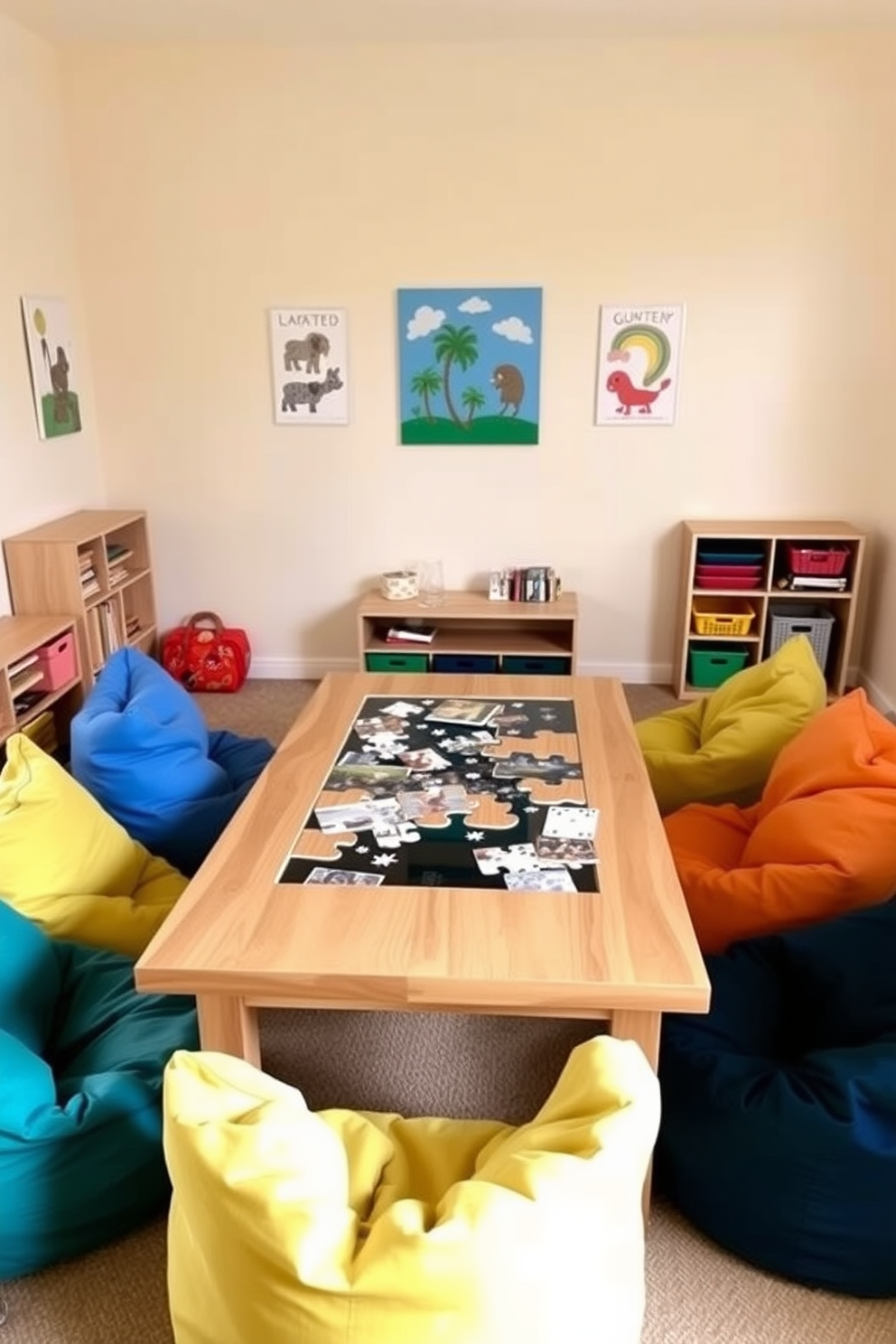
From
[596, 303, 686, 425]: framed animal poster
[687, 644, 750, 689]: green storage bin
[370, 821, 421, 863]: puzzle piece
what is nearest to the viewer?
[370, 821, 421, 863]: puzzle piece

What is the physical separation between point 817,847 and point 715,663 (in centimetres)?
226

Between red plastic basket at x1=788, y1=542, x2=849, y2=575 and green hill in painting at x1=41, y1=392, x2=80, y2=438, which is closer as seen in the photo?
green hill in painting at x1=41, y1=392, x2=80, y2=438

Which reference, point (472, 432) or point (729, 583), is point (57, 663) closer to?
point (472, 432)

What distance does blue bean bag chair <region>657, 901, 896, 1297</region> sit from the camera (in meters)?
1.52

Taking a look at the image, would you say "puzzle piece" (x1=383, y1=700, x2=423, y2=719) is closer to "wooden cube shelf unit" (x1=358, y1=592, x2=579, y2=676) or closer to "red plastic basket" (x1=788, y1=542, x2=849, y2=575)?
"wooden cube shelf unit" (x1=358, y1=592, x2=579, y2=676)

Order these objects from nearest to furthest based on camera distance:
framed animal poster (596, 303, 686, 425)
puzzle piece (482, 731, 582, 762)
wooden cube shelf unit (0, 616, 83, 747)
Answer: puzzle piece (482, 731, 582, 762) < wooden cube shelf unit (0, 616, 83, 747) < framed animal poster (596, 303, 686, 425)

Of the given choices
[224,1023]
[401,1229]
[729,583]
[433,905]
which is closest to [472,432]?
[729,583]

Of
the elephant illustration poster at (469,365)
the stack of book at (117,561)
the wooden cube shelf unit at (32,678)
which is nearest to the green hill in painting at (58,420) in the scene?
the stack of book at (117,561)

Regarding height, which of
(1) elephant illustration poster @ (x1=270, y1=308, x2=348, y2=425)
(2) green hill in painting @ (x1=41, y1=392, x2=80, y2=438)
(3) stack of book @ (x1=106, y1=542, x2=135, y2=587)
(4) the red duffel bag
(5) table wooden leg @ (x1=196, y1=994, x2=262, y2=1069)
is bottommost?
(4) the red duffel bag

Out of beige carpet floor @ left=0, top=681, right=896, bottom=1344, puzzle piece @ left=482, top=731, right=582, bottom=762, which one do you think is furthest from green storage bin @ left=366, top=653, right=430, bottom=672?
beige carpet floor @ left=0, top=681, right=896, bottom=1344

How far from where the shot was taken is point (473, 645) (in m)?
4.20

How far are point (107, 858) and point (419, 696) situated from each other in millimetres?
953

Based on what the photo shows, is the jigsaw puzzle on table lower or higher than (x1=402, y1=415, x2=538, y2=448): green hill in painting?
lower

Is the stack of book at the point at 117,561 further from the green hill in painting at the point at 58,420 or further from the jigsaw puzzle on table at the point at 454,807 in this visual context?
the jigsaw puzzle on table at the point at 454,807
